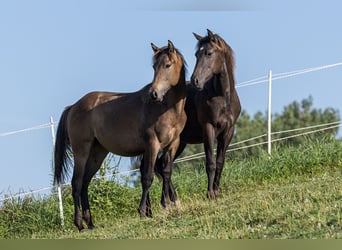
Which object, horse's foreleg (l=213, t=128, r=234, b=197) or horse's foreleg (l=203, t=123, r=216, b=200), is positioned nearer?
horse's foreleg (l=203, t=123, r=216, b=200)

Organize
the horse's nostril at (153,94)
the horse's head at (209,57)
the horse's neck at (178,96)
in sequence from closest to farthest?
the horse's nostril at (153,94)
the horse's head at (209,57)
the horse's neck at (178,96)

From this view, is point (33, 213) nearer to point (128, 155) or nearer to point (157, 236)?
point (128, 155)

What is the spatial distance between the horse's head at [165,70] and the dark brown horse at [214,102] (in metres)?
0.29

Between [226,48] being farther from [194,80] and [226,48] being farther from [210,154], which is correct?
[210,154]

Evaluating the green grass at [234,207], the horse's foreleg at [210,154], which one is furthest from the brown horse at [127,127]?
the green grass at [234,207]

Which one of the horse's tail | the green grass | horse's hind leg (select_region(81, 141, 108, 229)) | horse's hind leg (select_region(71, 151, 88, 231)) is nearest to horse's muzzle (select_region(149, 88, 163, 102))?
the green grass

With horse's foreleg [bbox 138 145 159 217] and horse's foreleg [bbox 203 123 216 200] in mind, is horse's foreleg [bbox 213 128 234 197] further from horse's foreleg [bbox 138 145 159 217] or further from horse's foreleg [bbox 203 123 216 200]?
horse's foreleg [bbox 138 145 159 217]

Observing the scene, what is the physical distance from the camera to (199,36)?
10.9 meters

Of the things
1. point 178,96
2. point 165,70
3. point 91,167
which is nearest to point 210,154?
point 178,96

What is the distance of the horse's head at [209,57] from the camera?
10.4m

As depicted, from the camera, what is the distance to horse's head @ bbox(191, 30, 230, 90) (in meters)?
10.4

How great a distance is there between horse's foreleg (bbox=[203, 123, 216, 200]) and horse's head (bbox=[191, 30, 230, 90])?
33.2 inches

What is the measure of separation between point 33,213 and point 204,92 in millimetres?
3893

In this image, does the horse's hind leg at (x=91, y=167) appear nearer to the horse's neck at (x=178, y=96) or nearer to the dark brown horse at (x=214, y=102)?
the dark brown horse at (x=214, y=102)
